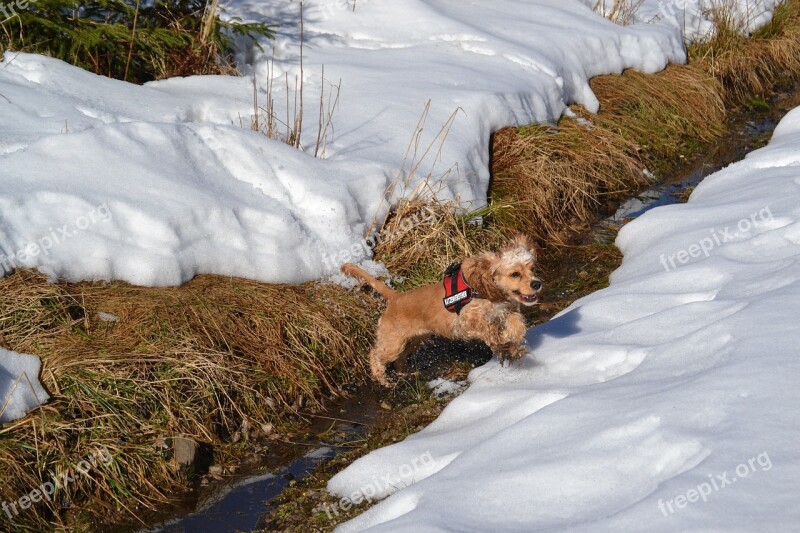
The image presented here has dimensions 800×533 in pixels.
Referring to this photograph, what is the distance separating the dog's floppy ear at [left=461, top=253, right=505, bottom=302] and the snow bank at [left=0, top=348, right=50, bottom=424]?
2.49 meters

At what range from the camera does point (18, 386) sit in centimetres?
427

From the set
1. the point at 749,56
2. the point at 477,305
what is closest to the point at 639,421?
the point at 477,305

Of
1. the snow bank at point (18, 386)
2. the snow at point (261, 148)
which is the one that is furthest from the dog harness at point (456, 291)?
the snow bank at point (18, 386)

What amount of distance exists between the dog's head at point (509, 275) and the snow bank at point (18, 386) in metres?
2.52

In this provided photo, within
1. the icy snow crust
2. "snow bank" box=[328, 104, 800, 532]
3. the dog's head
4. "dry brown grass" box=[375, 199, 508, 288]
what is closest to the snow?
the icy snow crust

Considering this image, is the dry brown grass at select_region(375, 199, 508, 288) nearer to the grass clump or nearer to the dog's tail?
the dog's tail

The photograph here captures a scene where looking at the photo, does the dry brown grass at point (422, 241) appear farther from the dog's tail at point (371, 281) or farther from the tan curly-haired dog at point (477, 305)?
the tan curly-haired dog at point (477, 305)

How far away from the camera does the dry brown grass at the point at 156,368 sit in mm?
4203

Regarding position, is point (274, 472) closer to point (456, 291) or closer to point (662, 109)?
point (456, 291)

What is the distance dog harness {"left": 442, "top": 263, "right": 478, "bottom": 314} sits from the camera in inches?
194

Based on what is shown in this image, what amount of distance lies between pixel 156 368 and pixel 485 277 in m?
2.00

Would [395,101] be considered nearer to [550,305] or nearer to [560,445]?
[550,305]

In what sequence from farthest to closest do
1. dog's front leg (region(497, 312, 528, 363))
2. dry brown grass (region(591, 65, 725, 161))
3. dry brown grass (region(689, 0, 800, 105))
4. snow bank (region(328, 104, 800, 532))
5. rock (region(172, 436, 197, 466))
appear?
1. dry brown grass (region(689, 0, 800, 105))
2. dry brown grass (region(591, 65, 725, 161))
3. dog's front leg (region(497, 312, 528, 363))
4. rock (region(172, 436, 197, 466))
5. snow bank (region(328, 104, 800, 532))

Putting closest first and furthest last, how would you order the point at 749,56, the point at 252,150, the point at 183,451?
the point at 183,451
the point at 252,150
the point at 749,56
